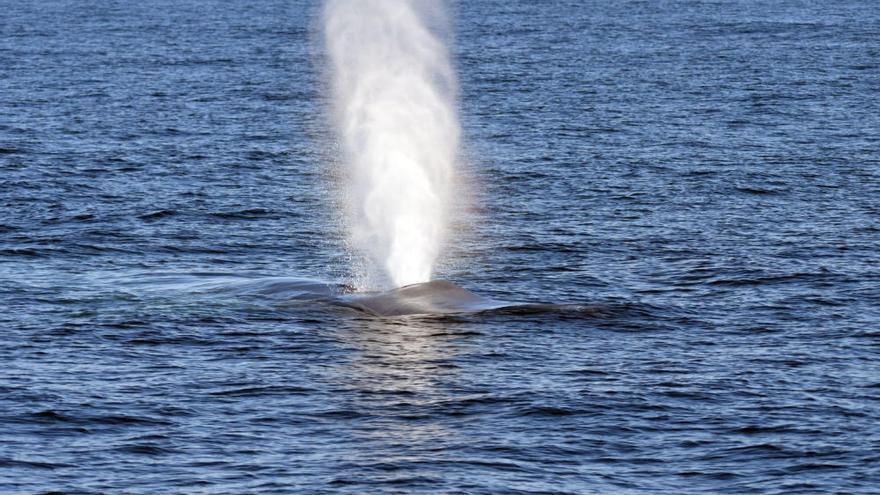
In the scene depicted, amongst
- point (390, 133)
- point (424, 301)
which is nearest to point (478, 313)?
point (424, 301)

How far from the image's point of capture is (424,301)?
5694 centimetres

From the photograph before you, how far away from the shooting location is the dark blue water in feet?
139

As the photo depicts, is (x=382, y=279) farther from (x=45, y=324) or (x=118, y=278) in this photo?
(x=45, y=324)

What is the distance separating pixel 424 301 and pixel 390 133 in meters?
17.0

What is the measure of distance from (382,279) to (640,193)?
22.6 metres

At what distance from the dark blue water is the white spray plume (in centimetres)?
177

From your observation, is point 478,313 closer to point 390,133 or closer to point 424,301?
point 424,301

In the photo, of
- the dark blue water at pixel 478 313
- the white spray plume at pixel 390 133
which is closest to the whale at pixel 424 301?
the dark blue water at pixel 478 313

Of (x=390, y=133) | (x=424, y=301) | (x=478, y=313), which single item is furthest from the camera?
(x=390, y=133)

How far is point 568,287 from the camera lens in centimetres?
6206

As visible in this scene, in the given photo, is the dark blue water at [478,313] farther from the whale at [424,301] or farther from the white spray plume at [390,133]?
the white spray plume at [390,133]

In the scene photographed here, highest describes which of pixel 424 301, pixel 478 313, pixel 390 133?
pixel 390 133

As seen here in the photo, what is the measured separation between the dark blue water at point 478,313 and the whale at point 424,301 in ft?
2.35

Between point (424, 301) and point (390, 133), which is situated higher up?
point (390, 133)
